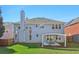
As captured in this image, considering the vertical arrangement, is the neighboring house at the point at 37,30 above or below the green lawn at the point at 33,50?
above

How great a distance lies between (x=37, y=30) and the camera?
72.8 feet

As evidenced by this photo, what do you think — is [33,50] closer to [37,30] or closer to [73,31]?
[37,30]

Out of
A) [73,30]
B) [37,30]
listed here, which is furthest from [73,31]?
[37,30]

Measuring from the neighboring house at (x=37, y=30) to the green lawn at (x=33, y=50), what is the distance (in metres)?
0.06

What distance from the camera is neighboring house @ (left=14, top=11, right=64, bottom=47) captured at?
22.2 meters

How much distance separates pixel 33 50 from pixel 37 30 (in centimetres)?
23

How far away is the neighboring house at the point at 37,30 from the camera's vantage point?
72.8 feet

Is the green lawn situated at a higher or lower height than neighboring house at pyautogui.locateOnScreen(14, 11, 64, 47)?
lower

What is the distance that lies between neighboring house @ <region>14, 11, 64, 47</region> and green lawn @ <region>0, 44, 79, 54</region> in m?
0.06

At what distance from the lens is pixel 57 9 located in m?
22.2
